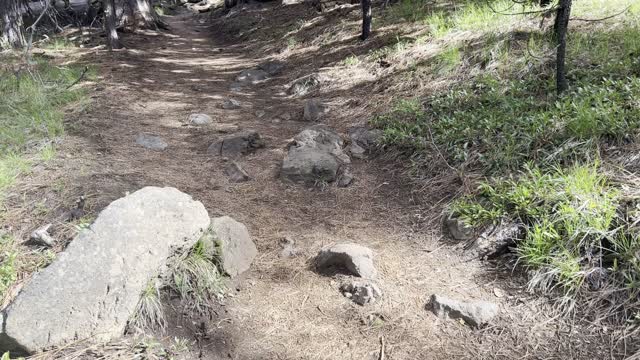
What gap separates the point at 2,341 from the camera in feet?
7.47

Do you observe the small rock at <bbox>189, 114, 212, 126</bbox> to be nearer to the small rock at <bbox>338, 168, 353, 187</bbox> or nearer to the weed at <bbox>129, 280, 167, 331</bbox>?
the small rock at <bbox>338, 168, 353, 187</bbox>

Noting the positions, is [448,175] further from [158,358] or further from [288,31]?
[288,31]

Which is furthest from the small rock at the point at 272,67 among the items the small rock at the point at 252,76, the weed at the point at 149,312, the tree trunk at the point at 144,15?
the tree trunk at the point at 144,15

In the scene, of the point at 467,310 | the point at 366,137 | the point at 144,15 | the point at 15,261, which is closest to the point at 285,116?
the point at 366,137

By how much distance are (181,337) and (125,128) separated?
12.5ft

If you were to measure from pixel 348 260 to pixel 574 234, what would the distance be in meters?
1.51

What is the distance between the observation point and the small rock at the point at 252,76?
27.8ft

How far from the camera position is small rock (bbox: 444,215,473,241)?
329cm

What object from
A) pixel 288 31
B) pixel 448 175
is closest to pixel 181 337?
pixel 448 175

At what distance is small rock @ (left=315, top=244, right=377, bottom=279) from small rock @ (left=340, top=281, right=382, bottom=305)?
127 mm

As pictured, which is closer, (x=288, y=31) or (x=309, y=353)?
(x=309, y=353)

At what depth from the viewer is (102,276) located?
8.41 ft

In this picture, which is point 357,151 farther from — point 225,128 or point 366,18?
point 366,18

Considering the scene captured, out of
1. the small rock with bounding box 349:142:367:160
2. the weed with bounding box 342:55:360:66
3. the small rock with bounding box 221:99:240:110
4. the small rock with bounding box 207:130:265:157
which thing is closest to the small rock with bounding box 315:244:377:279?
the small rock with bounding box 349:142:367:160
